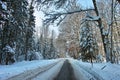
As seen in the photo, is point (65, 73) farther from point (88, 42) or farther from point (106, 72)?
point (88, 42)

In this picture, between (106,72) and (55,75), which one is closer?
(55,75)

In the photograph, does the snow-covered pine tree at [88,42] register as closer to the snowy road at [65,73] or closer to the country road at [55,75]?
the snowy road at [65,73]

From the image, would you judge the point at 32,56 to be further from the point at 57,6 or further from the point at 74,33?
the point at 57,6

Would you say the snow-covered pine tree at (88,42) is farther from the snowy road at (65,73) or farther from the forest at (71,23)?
the snowy road at (65,73)

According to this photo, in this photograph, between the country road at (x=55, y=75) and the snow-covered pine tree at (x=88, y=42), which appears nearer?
the country road at (x=55, y=75)

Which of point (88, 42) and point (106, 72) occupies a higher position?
point (88, 42)

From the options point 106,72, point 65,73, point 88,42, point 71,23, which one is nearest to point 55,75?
point 65,73

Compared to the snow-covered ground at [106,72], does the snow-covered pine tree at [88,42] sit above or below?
above

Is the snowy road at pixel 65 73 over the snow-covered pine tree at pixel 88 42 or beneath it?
beneath

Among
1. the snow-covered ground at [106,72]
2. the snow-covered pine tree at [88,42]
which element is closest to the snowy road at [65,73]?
the snow-covered ground at [106,72]

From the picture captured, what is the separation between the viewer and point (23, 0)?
42219 millimetres

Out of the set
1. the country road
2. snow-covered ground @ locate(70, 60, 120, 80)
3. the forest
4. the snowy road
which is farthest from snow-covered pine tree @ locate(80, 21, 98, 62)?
the country road

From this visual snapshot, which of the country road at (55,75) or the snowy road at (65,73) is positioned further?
the snowy road at (65,73)

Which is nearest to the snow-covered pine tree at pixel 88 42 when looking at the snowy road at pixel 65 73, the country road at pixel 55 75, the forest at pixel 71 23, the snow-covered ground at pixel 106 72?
the forest at pixel 71 23
